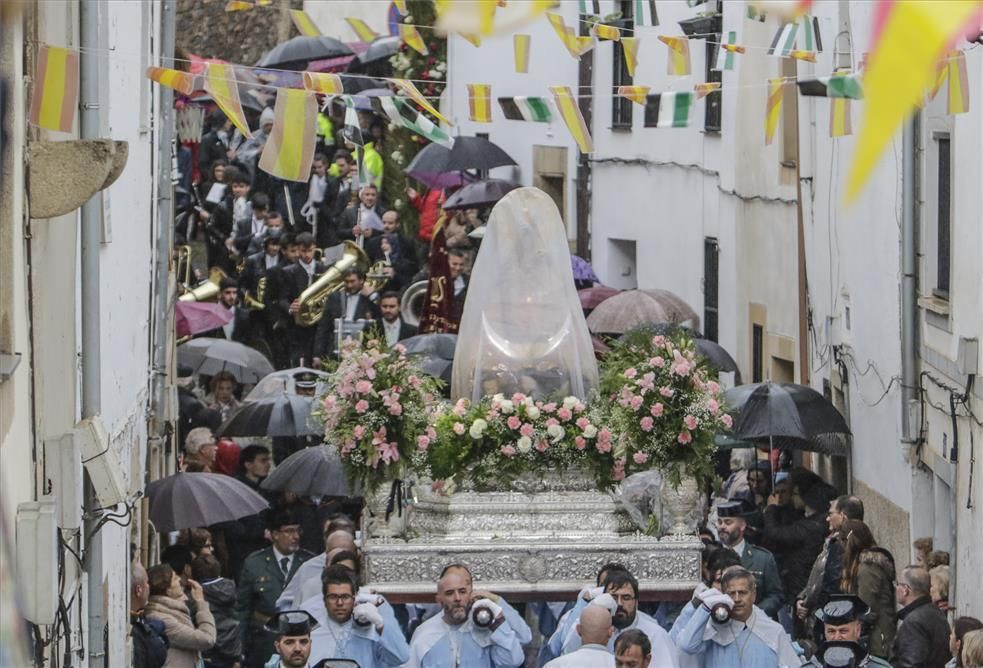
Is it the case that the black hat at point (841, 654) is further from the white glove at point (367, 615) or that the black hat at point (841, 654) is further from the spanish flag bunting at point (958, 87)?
the spanish flag bunting at point (958, 87)

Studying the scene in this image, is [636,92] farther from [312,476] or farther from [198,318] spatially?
[198,318]

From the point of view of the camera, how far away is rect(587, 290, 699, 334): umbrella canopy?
21688mm

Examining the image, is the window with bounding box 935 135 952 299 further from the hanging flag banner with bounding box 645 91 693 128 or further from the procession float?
the hanging flag banner with bounding box 645 91 693 128

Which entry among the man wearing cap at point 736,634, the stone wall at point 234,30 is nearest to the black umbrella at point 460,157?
the stone wall at point 234,30

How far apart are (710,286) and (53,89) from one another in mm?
19321

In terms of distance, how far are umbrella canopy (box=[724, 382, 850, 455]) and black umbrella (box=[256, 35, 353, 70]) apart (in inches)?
696

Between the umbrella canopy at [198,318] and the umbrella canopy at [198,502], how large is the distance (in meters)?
8.14

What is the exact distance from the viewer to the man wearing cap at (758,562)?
1368cm

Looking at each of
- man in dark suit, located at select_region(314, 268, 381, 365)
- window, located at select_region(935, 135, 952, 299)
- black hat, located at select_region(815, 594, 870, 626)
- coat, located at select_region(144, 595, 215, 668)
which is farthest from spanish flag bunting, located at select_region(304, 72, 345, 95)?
man in dark suit, located at select_region(314, 268, 381, 365)

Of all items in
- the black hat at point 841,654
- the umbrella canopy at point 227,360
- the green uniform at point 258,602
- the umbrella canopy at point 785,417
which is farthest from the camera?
the umbrella canopy at point 227,360

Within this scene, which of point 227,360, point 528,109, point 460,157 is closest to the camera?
point 528,109

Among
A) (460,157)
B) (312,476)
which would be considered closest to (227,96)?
(312,476)

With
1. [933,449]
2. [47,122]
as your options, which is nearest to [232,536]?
[933,449]

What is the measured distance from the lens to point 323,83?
11.2 meters
